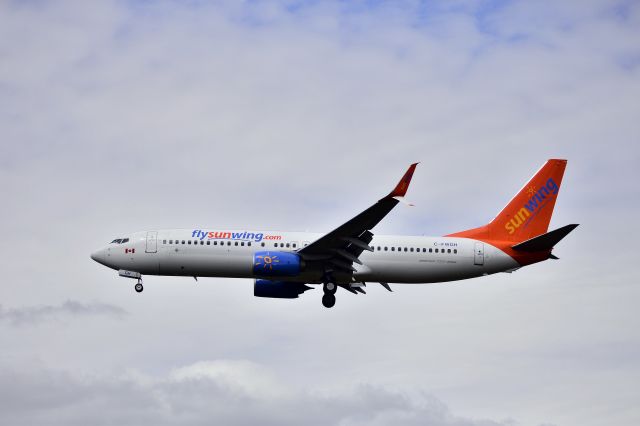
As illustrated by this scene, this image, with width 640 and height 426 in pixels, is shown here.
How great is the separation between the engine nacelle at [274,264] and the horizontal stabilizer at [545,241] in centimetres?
1223

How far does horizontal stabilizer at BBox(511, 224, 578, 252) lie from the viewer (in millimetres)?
52219

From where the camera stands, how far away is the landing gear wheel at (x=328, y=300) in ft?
179

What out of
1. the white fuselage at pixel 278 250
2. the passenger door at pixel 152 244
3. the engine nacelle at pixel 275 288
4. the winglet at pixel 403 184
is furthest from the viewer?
the engine nacelle at pixel 275 288

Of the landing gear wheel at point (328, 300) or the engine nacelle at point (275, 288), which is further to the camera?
the engine nacelle at point (275, 288)

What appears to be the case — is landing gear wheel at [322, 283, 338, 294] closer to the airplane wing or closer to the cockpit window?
the airplane wing

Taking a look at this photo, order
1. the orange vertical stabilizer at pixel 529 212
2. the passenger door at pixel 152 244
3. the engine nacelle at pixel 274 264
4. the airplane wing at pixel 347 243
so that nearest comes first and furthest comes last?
the airplane wing at pixel 347 243 → the engine nacelle at pixel 274 264 → the passenger door at pixel 152 244 → the orange vertical stabilizer at pixel 529 212

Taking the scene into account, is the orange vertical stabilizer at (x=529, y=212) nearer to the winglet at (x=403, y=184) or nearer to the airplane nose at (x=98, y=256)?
the winglet at (x=403, y=184)

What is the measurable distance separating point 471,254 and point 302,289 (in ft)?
31.4

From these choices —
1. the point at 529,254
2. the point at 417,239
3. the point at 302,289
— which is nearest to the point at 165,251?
the point at 302,289

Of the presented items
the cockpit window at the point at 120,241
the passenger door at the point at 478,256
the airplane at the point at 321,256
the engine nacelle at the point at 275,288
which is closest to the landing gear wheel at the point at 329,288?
the airplane at the point at 321,256

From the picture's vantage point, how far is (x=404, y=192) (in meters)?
46.8

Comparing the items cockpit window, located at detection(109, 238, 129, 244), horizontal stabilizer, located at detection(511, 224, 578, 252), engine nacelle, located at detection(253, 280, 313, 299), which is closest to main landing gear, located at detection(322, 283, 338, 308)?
engine nacelle, located at detection(253, 280, 313, 299)

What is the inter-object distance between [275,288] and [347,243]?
6.49 m

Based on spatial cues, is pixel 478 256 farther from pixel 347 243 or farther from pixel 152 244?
pixel 152 244
